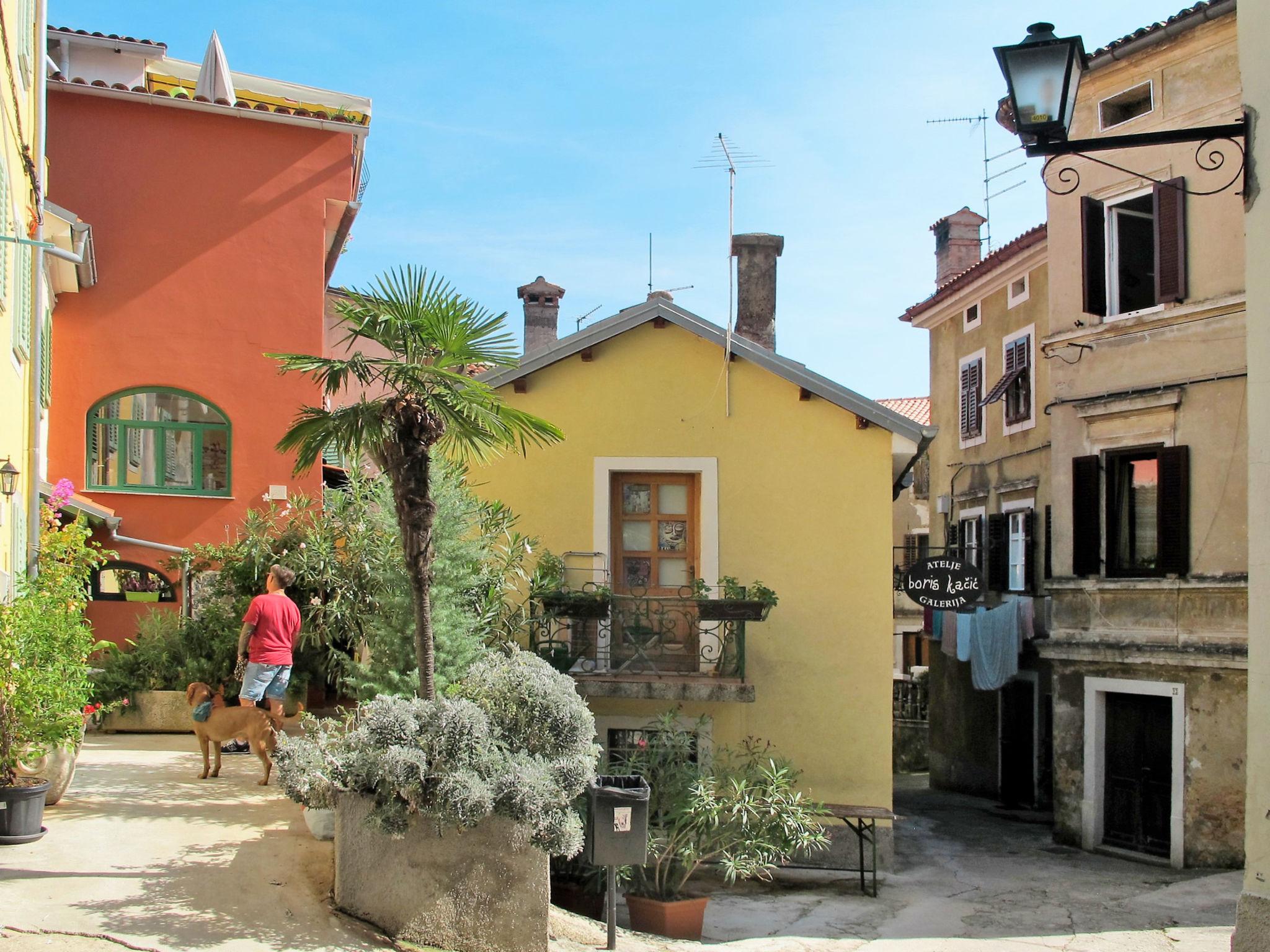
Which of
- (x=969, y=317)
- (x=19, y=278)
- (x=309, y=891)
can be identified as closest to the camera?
(x=309, y=891)

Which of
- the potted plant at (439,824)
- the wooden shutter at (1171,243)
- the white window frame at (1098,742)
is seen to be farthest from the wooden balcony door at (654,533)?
the wooden shutter at (1171,243)

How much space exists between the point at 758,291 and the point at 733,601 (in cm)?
581

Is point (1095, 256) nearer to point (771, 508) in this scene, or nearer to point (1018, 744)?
point (771, 508)

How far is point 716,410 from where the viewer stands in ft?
46.4

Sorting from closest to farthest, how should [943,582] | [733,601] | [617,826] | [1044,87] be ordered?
[1044,87] → [617,826] → [733,601] → [943,582]

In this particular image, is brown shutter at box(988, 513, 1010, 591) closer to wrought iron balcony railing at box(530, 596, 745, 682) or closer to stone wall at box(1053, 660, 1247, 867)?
stone wall at box(1053, 660, 1247, 867)

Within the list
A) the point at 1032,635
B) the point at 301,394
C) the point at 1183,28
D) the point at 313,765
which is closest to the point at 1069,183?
the point at 1183,28

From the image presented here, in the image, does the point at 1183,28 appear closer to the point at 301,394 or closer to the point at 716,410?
the point at 716,410

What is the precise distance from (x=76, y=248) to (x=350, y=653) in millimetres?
5567

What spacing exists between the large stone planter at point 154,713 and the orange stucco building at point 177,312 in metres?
4.02

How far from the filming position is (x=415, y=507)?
789cm

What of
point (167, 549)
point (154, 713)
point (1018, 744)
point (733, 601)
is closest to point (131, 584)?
point (167, 549)

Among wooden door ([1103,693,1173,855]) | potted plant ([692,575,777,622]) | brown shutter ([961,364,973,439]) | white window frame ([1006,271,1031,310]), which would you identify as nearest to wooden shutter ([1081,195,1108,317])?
white window frame ([1006,271,1031,310])

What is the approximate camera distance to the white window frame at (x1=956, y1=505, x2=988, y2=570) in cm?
2153
